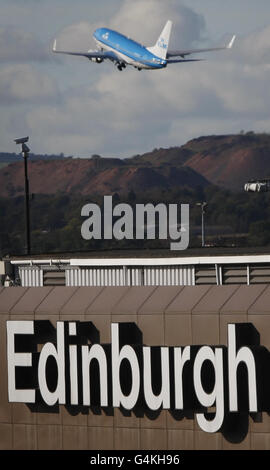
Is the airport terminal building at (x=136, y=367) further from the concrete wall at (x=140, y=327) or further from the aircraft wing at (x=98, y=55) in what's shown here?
the aircraft wing at (x=98, y=55)

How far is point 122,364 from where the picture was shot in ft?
131

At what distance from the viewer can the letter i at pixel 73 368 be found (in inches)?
1599

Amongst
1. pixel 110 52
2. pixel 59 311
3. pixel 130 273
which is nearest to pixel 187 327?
pixel 59 311

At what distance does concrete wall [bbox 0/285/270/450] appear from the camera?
38.3m

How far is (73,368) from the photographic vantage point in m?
40.6

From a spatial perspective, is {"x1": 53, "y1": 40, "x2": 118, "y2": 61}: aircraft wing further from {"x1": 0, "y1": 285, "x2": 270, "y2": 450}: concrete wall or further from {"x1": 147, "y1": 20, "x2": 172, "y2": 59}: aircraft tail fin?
{"x1": 0, "y1": 285, "x2": 270, "y2": 450}: concrete wall

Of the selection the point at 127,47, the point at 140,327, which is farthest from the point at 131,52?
the point at 140,327

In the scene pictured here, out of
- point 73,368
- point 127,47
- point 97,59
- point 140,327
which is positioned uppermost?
point 127,47

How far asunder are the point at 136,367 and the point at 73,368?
2.36 m

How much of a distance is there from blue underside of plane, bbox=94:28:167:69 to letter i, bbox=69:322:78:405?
263ft

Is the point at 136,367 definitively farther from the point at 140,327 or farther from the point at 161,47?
the point at 161,47

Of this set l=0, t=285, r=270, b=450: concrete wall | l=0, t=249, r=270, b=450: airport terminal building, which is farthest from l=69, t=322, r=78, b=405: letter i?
l=0, t=285, r=270, b=450: concrete wall
